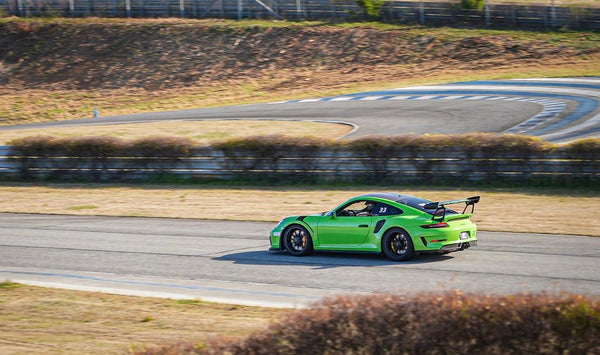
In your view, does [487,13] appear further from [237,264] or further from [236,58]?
[237,264]

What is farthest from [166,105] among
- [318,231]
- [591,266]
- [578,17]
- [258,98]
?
[591,266]

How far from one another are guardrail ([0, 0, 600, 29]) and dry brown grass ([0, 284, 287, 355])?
138ft

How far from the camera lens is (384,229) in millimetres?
12367

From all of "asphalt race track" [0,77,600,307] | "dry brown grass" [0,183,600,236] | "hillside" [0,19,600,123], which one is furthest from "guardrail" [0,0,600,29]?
"asphalt race track" [0,77,600,307]

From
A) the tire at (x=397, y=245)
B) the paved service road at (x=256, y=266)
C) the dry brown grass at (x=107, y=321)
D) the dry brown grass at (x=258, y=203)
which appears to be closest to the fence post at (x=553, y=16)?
the dry brown grass at (x=258, y=203)

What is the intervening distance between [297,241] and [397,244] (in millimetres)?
1893

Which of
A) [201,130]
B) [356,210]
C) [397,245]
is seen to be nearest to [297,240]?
[356,210]

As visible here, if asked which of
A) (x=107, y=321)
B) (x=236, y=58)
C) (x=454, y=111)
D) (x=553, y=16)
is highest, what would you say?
(x=553, y=16)

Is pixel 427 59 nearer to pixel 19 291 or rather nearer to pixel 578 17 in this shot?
pixel 578 17

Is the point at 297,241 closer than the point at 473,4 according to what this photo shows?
Yes

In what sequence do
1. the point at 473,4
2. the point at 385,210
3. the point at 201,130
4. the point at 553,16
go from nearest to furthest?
the point at 385,210 → the point at 201,130 → the point at 553,16 → the point at 473,4

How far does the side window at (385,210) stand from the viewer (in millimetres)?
12406

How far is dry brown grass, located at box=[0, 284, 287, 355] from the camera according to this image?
7777 millimetres

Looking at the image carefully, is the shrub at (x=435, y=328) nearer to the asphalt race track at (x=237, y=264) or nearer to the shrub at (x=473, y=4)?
the asphalt race track at (x=237, y=264)
